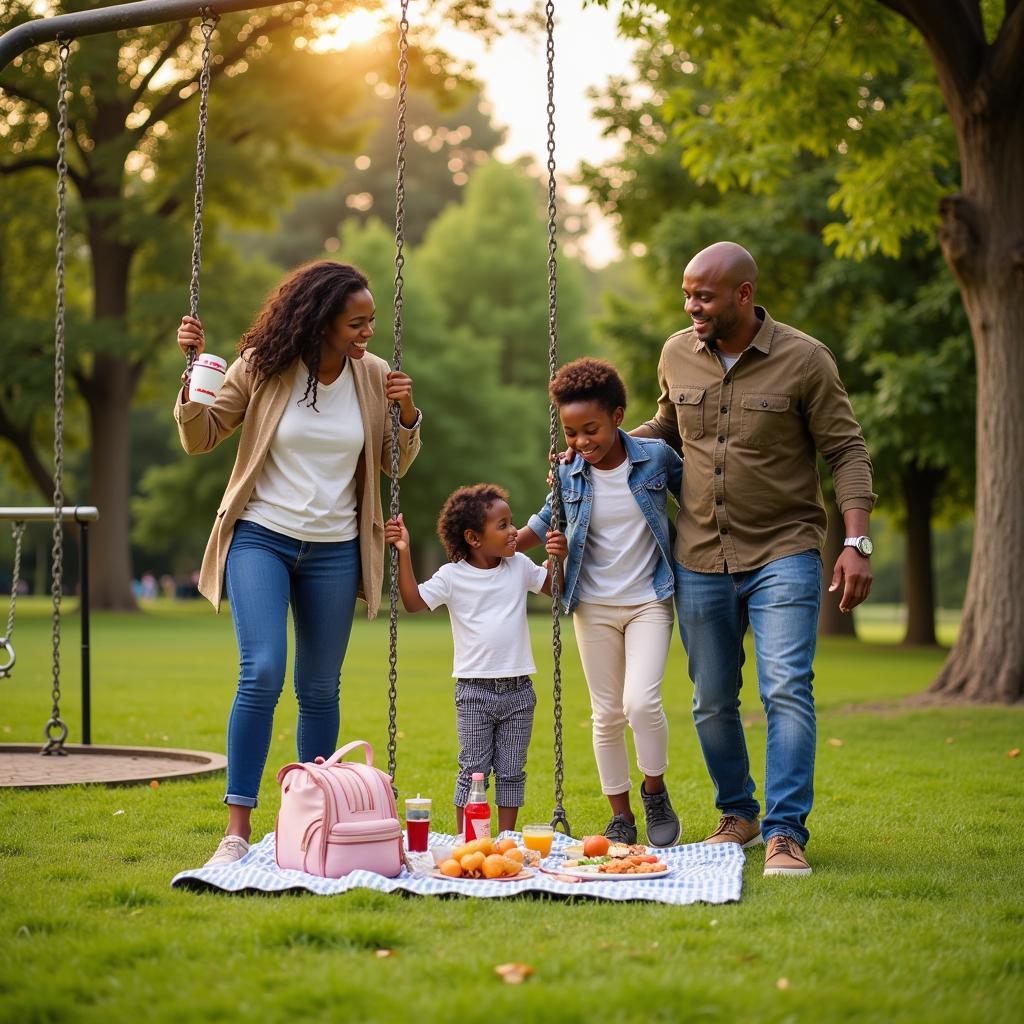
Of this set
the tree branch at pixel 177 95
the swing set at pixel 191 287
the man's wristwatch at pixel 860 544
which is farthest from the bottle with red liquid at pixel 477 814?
the tree branch at pixel 177 95

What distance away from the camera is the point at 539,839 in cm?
576

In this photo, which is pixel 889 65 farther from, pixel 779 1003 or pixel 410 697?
pixel 779 1003

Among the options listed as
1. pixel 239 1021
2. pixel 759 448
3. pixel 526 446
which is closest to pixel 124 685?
pixel 759 448

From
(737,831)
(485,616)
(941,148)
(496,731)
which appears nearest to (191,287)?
(485,616)

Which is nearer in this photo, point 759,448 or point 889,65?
point 759,448

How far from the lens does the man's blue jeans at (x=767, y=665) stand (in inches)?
222

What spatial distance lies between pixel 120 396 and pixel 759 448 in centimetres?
2930

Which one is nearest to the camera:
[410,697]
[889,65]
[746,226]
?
[889,65]

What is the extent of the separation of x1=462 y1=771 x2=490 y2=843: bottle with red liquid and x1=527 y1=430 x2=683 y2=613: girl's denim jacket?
2.87 ft

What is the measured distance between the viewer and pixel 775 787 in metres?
5.67

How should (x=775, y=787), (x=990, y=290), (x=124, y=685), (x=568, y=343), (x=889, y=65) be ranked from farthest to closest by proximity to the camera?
(x=568, y=343) < (x=124, y=685) < (x=889, y=65) < (x=990, y=290) < (x=775, y=787)

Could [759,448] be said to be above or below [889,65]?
below

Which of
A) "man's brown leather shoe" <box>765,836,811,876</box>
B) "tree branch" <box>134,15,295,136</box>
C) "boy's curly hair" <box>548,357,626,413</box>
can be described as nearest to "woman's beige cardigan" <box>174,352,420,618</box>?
"boy's curly hair" <box>548,357,626,413</box>

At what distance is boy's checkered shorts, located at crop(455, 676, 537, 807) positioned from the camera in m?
6.32
